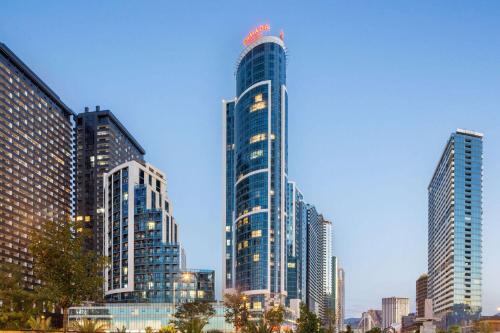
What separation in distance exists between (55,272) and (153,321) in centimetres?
13592

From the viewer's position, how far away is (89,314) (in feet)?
557

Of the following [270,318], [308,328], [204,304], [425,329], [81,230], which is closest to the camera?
[425,329]

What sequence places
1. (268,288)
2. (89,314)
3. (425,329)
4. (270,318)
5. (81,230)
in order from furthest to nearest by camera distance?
(268,288) → (89,314) → (270,318) → (81,230) → (425,329)

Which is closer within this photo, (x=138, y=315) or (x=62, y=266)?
(x=62, y=266)

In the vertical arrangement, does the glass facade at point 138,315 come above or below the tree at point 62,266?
below

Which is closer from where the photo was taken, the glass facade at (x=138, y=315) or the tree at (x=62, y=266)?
the tree at (x=62, y=266)

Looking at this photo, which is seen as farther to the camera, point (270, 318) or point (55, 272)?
point (270, 318)

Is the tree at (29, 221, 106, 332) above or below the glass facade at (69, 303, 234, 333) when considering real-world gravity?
above

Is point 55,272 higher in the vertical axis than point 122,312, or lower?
higher

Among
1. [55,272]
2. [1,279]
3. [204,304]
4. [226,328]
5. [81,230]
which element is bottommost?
[226,328]

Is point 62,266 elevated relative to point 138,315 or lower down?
elevated

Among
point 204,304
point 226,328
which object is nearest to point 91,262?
point 204,304

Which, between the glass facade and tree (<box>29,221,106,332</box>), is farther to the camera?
the glass facade

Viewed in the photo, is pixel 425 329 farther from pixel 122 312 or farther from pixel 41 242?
pixel 122 312
